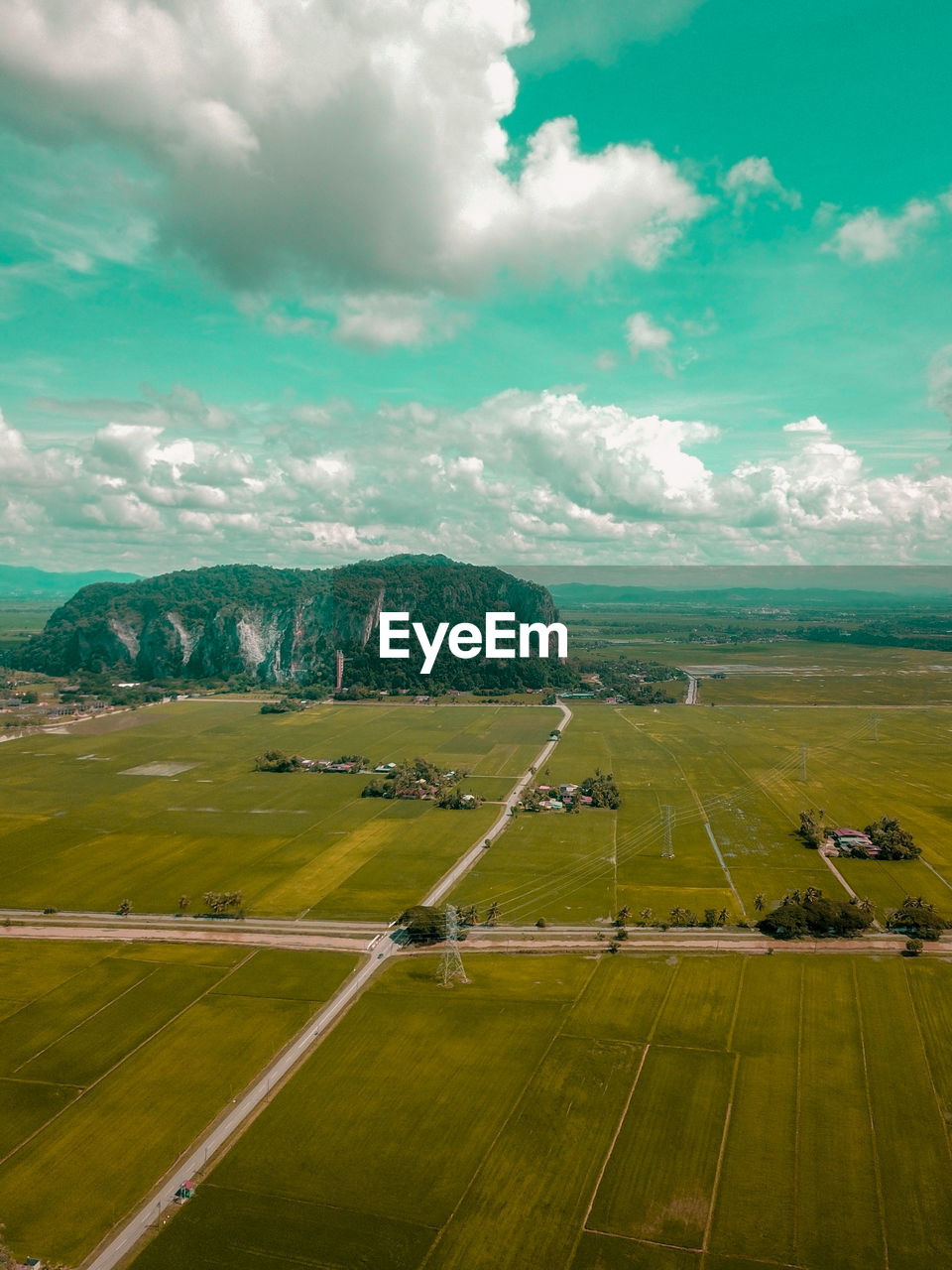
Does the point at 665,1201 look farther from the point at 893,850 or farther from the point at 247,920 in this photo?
Answer: the point at 893,850

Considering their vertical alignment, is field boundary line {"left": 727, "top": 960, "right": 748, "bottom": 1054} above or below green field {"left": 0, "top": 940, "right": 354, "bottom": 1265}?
above

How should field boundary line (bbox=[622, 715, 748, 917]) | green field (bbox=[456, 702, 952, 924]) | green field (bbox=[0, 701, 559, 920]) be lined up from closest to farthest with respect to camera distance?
field boundary line (bbox=[622, 715, 748, 917]) → green field (bbox=[456, 702, 952, 924]) → green field (bbox=[0, 701, 559, 920])

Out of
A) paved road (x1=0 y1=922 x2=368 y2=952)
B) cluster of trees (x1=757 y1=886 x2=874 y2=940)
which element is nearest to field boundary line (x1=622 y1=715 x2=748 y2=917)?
cluster of trees (x1=757 y1=886 x2=874 y2=940)

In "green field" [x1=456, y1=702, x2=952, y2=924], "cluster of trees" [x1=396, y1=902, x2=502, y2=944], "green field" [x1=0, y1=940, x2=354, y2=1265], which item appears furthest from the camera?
"green field" [x1=456, y1=702, x2=952, y2=924]

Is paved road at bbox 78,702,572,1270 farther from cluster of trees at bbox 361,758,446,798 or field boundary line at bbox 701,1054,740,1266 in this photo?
cluster of trees at bbox 361,758,446,798

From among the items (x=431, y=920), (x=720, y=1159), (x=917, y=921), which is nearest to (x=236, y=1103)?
(x=431, y=920)

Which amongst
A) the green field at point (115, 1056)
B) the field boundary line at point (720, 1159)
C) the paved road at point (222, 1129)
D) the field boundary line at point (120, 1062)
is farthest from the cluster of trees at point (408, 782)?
the field boundary line at point (720, 1159)
